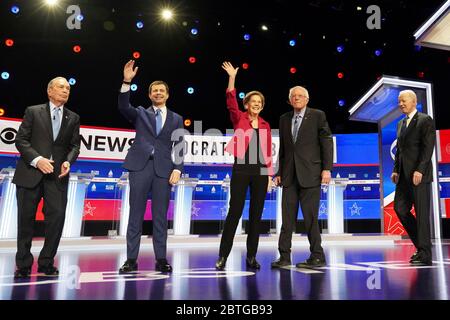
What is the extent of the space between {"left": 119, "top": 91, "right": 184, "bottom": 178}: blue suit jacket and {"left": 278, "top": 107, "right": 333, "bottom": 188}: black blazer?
2.85 feet

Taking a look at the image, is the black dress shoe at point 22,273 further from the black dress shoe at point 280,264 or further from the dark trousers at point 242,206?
the black dress shoe at point 280,264

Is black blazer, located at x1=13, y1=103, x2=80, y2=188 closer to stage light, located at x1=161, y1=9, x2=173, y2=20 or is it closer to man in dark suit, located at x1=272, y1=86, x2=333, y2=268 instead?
man in dark suit, located at x1=272, y1=86, x2=333, y2=268

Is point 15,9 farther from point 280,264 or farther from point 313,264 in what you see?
point 313,264

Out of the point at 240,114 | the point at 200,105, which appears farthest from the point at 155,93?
the point at 200,105

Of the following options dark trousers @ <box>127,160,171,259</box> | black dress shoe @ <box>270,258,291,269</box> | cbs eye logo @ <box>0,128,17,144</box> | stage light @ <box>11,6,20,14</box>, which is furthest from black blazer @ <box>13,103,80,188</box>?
stage light @ <box>11,6,20,14</box>

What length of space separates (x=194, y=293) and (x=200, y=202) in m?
6.12

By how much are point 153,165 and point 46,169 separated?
0.71 meters

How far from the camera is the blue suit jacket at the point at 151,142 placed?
8.58 ft

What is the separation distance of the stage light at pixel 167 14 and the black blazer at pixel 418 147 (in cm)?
757

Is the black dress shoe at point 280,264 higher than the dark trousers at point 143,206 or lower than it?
lower

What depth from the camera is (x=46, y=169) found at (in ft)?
7.60

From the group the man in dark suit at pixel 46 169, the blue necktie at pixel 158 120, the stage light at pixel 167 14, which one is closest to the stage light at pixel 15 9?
the stage light at pixel 167 14

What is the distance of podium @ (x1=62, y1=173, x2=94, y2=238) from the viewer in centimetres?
503

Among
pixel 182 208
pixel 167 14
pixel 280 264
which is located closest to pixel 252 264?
pixel 280 264
